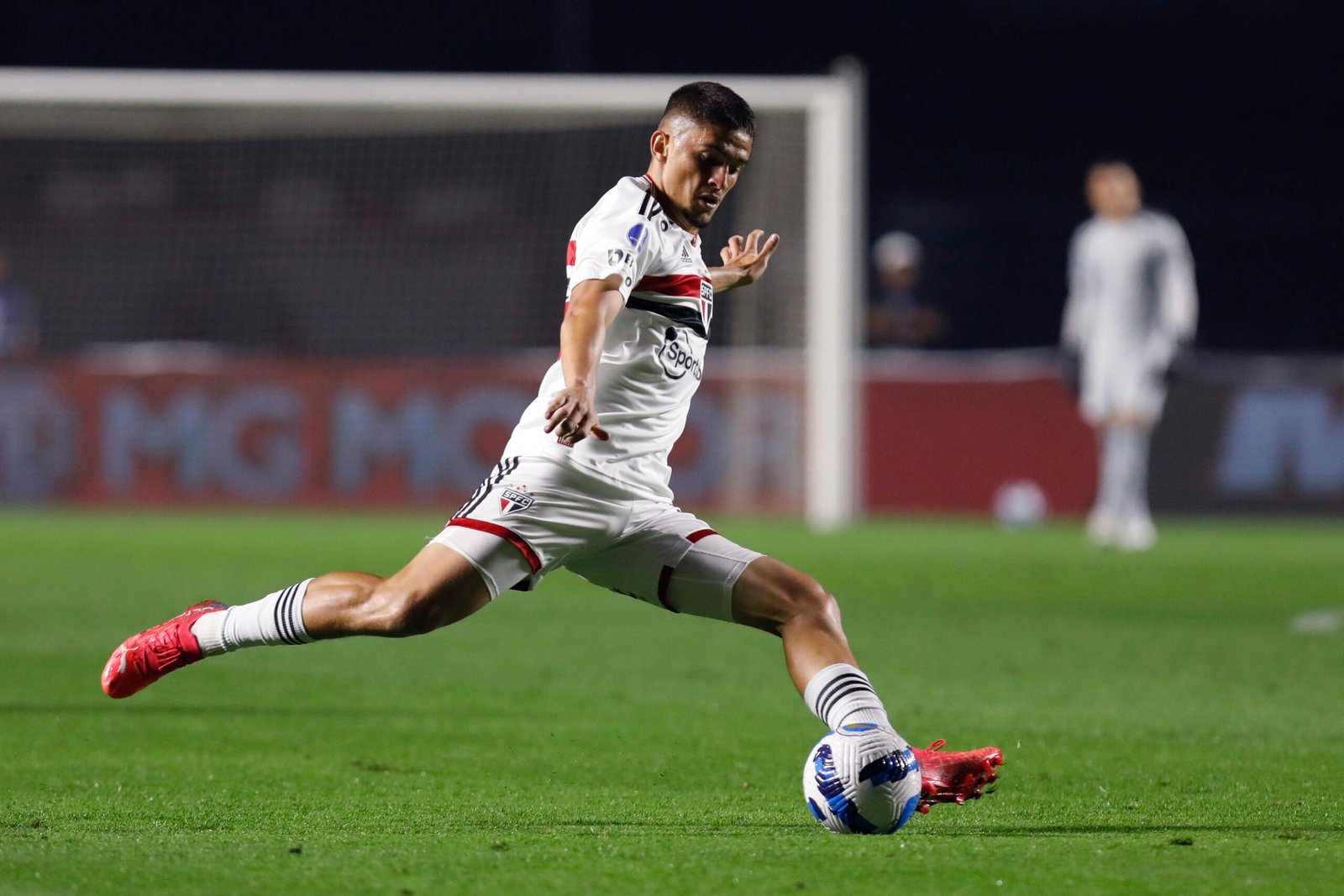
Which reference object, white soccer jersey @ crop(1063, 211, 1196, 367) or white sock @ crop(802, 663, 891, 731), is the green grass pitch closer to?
white sock @ crop(802, 663, 891, 731)

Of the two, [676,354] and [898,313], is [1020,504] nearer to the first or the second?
[898,313]

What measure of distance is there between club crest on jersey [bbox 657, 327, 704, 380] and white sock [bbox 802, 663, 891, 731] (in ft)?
2.68

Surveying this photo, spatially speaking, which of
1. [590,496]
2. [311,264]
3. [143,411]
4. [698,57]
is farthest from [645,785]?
[698,57]

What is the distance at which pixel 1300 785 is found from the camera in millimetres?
5371

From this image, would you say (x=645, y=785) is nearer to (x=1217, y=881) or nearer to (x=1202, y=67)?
(x=1217, y=881)

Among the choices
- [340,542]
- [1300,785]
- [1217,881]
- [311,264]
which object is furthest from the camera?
[311,264]

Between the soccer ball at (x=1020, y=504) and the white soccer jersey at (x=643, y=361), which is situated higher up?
the white soccer jersey at (x=643, y=361)

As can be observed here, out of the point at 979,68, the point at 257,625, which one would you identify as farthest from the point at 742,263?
the point at 979,68

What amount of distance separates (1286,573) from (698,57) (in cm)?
1962

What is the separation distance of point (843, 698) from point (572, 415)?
944 millimetres

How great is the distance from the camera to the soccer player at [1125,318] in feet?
51.1

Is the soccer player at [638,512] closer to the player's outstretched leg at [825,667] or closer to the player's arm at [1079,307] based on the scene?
the player's outstretched leg at [825,667]

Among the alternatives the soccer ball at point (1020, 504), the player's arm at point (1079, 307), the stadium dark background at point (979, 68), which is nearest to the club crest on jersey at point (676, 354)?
the player's arm at point (1079, 307)

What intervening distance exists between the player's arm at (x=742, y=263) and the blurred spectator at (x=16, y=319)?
13088mm
